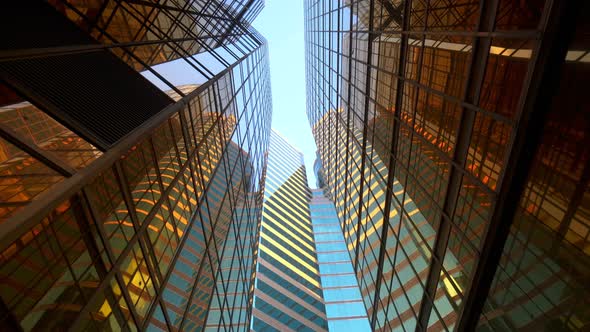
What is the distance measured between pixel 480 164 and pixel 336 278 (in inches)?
1736

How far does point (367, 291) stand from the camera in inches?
818

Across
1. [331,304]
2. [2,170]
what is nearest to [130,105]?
[2,170]

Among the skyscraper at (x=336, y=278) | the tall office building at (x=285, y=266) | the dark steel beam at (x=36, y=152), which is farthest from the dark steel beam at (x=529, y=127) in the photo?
the tall office building at (x=285, y=266)

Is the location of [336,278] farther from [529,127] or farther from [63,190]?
[63,190]

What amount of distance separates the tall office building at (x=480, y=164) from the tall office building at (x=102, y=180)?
25.1 feet

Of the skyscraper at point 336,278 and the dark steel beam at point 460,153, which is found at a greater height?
the dark steel beam at point 460,153

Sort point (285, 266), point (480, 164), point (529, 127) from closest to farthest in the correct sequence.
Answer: point (529, 127)
point (480, 164)
point (285, 266)

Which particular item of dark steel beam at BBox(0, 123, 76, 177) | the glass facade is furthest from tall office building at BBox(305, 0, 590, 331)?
the glass facade

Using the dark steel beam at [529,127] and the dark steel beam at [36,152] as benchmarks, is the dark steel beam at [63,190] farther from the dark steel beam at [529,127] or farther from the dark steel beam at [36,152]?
the dark steel beam at [529,127]

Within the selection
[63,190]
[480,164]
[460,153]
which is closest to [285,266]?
[460,153]

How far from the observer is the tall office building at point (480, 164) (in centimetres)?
624

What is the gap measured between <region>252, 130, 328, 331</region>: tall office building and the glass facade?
3.61ft

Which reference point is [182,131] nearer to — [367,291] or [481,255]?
[481,255]

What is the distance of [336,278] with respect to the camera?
50.2 meters
